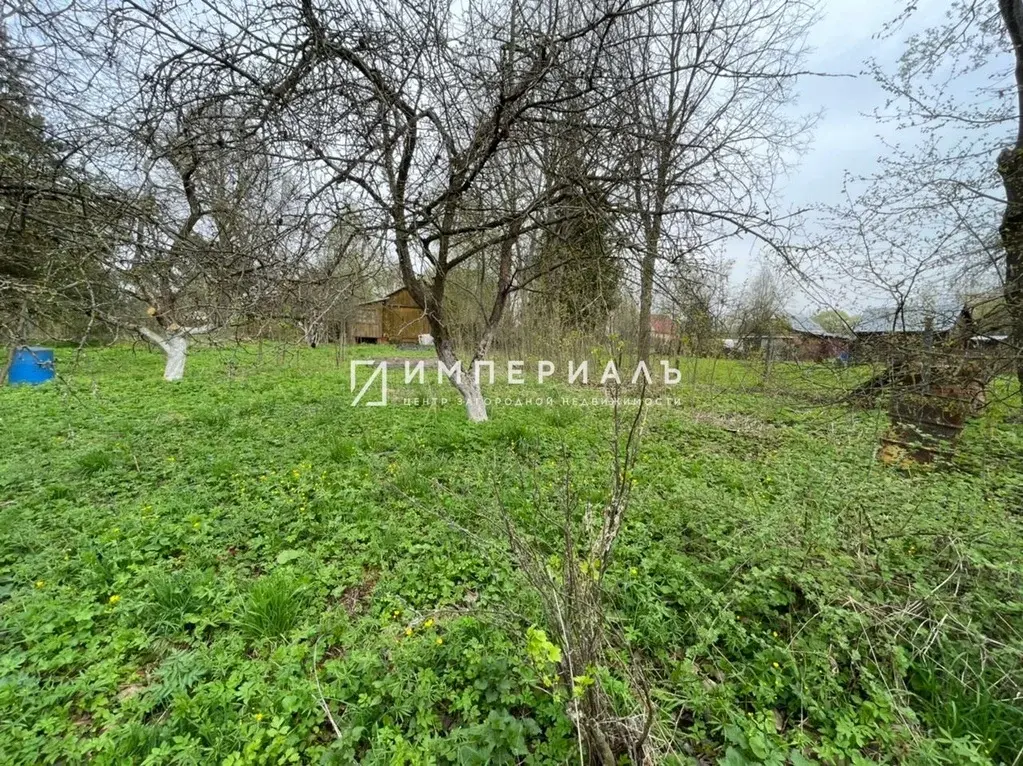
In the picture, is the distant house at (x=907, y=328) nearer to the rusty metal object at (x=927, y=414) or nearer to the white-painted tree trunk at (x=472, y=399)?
the rusty metal object at (x=927, y=414)

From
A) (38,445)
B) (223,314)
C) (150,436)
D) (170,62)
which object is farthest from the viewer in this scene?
(150,436)

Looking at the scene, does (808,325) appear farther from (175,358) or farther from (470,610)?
(175,358)

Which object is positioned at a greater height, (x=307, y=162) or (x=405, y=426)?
(x=307, y=162)

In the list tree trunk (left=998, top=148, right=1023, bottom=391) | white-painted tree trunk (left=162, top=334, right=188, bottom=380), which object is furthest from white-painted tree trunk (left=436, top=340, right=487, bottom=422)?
white-painted tree trunk (left=162, top=334, right=188, bottom=380)

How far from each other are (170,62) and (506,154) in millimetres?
1924

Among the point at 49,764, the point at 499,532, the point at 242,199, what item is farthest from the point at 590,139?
the point at 49,764

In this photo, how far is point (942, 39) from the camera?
3480mm

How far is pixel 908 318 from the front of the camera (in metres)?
2.98

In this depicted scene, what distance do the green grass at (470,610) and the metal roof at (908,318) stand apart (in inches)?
17.6

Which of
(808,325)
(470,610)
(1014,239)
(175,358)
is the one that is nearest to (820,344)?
(808,325)

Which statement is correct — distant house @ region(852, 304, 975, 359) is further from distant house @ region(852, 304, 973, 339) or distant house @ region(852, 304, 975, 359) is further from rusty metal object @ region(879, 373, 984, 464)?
rusty metal object @ region(879, 373, 984, 464)

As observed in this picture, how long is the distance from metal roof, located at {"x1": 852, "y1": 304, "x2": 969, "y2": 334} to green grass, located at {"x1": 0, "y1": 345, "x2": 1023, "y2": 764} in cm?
45

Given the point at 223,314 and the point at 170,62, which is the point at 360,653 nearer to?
the point at 223,314

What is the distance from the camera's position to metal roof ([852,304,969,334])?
288 centimetres
